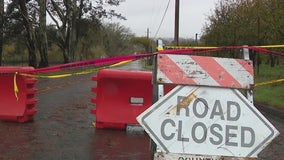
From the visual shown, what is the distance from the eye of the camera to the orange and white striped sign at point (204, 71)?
17.1ft

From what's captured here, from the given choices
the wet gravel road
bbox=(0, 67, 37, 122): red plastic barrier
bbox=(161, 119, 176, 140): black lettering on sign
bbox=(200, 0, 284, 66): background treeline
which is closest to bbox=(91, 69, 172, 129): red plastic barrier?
the wet gravel road

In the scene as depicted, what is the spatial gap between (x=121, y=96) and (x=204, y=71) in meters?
5.39

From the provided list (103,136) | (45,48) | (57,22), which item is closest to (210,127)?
(103,136)

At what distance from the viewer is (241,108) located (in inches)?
202

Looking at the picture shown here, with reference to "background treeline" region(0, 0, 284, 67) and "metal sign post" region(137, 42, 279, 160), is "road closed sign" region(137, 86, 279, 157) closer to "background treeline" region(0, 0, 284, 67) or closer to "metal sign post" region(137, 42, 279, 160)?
"metal sign post" region(137, 42, 279, 160)

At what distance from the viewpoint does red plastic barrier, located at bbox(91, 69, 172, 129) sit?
10.3 m

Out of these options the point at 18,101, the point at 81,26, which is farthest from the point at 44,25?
the point at 18,101

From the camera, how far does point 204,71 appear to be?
5281mm

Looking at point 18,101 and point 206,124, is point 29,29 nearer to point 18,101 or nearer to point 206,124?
point 18,101

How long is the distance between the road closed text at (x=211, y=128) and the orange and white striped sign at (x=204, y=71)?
23cm

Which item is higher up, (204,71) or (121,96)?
(204,71)

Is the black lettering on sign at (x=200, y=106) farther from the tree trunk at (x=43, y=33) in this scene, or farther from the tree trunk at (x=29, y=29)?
the tree trunk at (x=43, y=33)

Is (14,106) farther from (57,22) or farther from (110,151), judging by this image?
(57,22)

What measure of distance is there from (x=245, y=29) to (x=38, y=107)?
22694 mm
